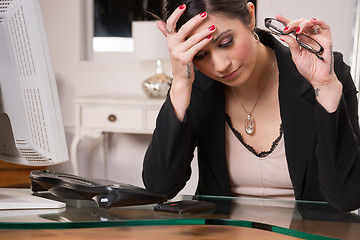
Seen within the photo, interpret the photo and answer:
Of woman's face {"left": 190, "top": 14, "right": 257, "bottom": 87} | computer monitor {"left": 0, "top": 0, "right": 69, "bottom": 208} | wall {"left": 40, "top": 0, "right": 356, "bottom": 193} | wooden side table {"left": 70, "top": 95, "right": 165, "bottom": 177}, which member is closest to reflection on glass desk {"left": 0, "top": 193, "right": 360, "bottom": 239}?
computer monitor {"left": 0, "top": 0, "right": 69, "bottom": 208}

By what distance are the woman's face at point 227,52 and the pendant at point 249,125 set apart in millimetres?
275

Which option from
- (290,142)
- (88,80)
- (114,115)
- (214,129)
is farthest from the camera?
(88,80)

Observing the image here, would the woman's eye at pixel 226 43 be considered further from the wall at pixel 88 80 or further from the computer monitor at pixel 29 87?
the wall at pixel 88 80

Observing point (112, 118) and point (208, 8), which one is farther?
point (112, 118)

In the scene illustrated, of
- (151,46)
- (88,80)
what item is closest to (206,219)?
(151,46)

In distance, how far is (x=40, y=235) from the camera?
1.10m

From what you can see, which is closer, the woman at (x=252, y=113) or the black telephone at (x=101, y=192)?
the black telephone at (x=101, y=192)

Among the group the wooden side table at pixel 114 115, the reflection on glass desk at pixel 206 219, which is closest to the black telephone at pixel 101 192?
the reflection on glass desk at pixel 206 219

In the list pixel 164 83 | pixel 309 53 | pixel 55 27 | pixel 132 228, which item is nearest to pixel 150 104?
pixel 164 83

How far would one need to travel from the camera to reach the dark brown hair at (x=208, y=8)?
1.49 metres

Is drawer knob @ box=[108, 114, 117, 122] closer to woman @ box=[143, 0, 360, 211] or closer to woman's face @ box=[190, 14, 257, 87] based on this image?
woman @ box=[143, 0, 360, 211]

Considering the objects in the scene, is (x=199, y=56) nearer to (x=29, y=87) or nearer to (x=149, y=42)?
(x=29, y=87)

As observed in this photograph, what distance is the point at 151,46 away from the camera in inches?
142

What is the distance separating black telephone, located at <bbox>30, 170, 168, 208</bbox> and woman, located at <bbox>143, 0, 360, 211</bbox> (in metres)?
0.32
